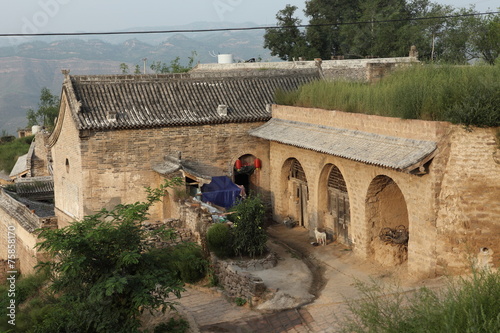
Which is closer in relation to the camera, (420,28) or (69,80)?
(69,80)

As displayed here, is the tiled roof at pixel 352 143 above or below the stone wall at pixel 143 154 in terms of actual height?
above

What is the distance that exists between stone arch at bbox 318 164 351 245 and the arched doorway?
13.8 feet

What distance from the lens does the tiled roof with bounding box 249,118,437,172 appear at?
14.2 m

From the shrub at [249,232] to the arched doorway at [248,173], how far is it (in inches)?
241

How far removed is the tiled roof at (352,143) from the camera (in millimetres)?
14234

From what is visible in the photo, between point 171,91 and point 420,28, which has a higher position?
point 420,28

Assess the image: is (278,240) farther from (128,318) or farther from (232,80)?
(128,318)

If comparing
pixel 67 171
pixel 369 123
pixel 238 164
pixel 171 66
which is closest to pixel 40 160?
pixel 67 171

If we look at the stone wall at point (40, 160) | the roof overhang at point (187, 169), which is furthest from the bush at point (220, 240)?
the stone wall at point (40, 160)

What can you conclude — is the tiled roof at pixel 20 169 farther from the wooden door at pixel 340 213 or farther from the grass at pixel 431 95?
the wooden door at pixel 340 213

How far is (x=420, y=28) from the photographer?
4553 centimetres

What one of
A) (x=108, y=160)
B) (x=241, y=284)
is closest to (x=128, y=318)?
(x=241, y=284)

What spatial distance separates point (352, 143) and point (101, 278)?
840 centimetres

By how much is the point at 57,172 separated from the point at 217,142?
22.5 feet
